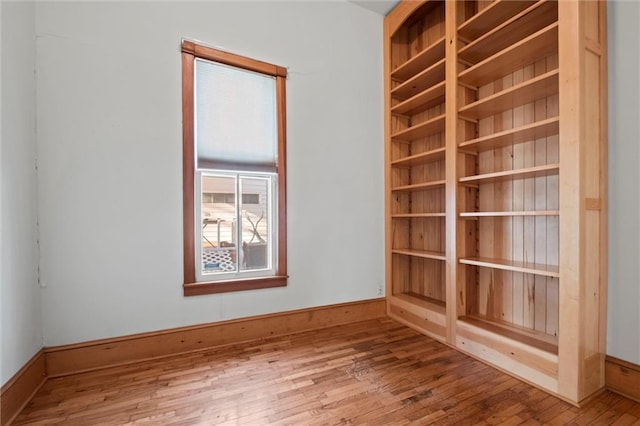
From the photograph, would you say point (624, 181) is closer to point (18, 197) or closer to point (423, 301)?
point (423, 301)

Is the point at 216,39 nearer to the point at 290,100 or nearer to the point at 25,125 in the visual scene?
the point at 290,100

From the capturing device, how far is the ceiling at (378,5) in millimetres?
2857

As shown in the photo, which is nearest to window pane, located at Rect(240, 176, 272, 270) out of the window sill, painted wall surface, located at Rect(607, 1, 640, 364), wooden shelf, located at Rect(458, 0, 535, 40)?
the window sill

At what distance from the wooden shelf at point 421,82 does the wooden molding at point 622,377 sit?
91.0 inches

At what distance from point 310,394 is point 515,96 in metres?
2.35

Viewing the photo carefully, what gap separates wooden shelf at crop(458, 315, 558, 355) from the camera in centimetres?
183

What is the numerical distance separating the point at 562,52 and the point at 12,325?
3.34 meters

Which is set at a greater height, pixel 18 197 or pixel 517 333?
pixel 18 197

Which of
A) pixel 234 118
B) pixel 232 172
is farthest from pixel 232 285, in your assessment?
pixel 234 118

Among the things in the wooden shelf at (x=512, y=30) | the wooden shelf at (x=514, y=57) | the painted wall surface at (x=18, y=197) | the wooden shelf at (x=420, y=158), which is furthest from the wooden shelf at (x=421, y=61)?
the painted wall surface at (x=18, y=197)

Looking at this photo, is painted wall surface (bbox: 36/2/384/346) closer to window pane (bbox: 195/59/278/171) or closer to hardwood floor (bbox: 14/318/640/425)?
window pane (bbox: 195/59/278/171)

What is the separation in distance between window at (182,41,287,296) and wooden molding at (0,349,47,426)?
0.90m

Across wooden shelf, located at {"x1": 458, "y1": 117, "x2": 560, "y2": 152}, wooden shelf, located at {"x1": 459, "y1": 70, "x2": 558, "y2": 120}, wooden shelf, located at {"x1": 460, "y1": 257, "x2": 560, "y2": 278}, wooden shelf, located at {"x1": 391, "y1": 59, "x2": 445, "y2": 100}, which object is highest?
wooden shelf, located at {"x1": 391, "y1": 59, "x2": 445, "y2": 100}

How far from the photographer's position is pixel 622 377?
1639 mm
